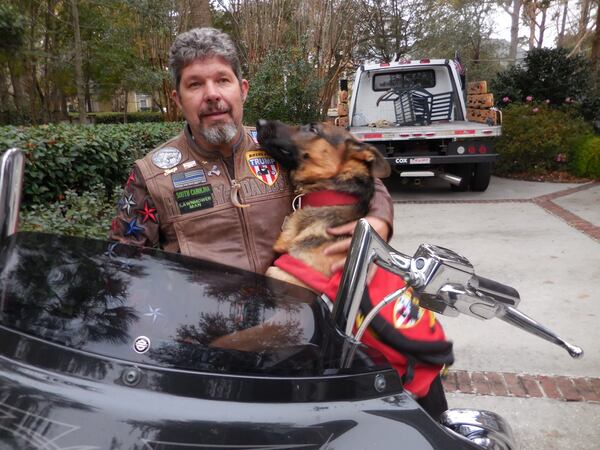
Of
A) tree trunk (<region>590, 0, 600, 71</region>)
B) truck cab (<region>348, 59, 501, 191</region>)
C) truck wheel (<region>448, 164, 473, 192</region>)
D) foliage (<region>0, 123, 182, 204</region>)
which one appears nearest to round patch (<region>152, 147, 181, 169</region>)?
foliage (<region>0, 123, 182, 204</region>)

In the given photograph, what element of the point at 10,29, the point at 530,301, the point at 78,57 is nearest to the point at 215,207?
the point at 530,301

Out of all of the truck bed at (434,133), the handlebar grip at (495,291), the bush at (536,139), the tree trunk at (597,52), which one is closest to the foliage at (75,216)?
the handlebar grip at (495,291)

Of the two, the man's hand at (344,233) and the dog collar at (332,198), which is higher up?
the dog collar at (332,198)

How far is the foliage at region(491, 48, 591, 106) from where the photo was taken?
1154 centimetres

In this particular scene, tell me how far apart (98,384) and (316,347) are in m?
0.45

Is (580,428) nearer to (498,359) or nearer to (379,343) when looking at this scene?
(498,359)

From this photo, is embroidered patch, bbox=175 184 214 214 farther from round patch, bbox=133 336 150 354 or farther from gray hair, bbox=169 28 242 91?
round patch, bbox=133 336 150 354

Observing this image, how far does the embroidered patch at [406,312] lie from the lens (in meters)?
1.37

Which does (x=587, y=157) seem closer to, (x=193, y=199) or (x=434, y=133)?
(x=434, y=133)

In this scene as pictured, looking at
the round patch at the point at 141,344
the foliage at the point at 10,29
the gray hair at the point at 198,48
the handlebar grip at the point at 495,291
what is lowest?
the round patch at the point at 141,344

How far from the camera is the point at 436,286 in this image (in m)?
1.09

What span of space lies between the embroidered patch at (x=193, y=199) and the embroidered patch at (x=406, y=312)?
3.13ft

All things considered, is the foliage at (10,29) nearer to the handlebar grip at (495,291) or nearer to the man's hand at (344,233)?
the man's hand at (344,233)

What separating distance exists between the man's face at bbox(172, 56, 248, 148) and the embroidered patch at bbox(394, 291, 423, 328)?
1008mm
